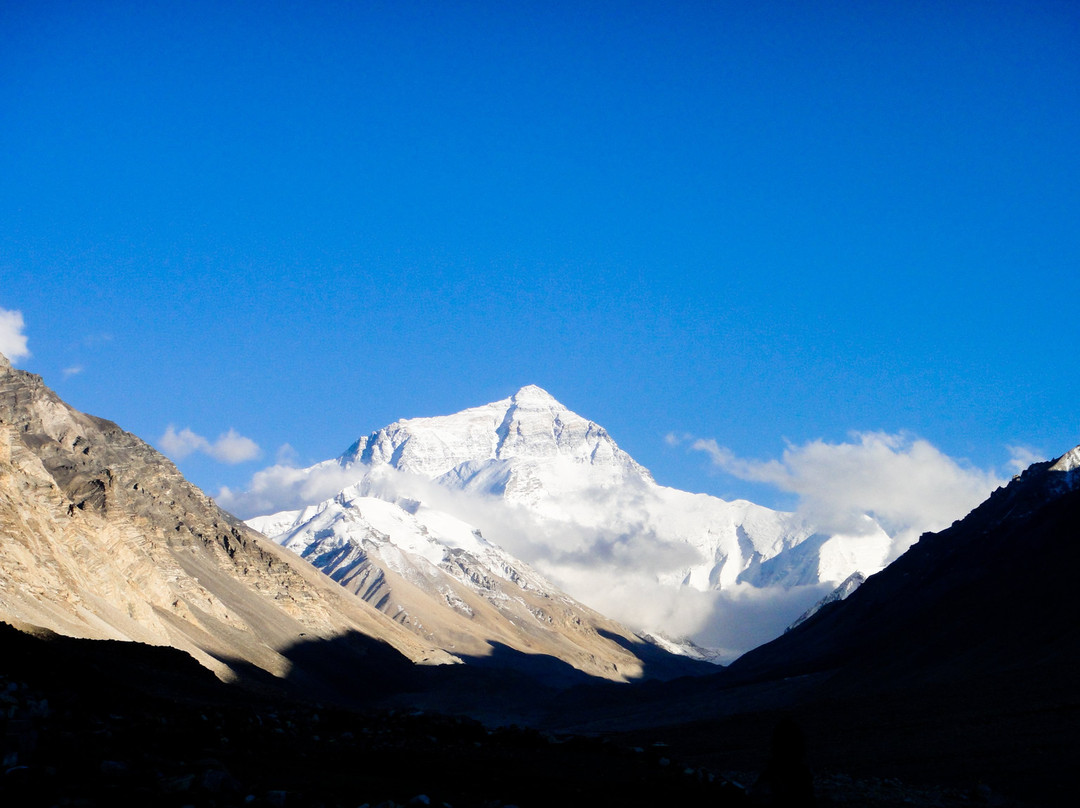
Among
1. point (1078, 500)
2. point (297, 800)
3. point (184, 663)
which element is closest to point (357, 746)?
point (297, 800)

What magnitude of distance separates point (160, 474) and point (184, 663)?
12225cm

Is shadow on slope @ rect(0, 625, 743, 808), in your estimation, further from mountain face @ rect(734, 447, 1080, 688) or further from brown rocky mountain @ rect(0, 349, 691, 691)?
mountain face @ rect(734, 447, 1080, 688)

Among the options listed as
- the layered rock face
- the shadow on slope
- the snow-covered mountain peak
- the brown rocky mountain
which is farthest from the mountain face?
the brown rocky mountain

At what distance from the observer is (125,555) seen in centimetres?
11631

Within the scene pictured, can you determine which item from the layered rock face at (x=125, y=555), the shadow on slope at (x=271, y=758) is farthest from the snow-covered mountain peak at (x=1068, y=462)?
the shadow on slope at (x=271, y=758)

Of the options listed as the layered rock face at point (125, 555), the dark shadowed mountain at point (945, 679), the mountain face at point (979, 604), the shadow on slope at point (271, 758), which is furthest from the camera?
the mountain face at point (979, 604)

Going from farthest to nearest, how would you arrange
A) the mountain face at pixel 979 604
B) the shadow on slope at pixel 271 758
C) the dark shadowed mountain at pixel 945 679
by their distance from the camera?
the mountain face at pixel 979 604, the dark shadowed mountain at pixel 945 679, the shadow on slope at pixel 271 758

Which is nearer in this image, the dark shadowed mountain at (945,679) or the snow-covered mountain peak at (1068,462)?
the dark shadowed mountain at (945,679)

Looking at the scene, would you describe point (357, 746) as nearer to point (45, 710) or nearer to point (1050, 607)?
point (45, 710)

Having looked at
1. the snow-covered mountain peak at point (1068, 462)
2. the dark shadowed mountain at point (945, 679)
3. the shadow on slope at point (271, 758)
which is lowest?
the shadow on slope at point (271, 758)

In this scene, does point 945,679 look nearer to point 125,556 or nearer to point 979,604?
point 979,604

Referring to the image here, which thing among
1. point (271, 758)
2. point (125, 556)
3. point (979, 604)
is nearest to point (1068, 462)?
point (979, 604)

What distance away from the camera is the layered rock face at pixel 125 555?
275 feet

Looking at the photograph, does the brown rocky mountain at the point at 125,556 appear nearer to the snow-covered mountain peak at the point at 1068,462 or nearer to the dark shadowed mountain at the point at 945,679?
the dark shadowed mountain at the point at 945,679
